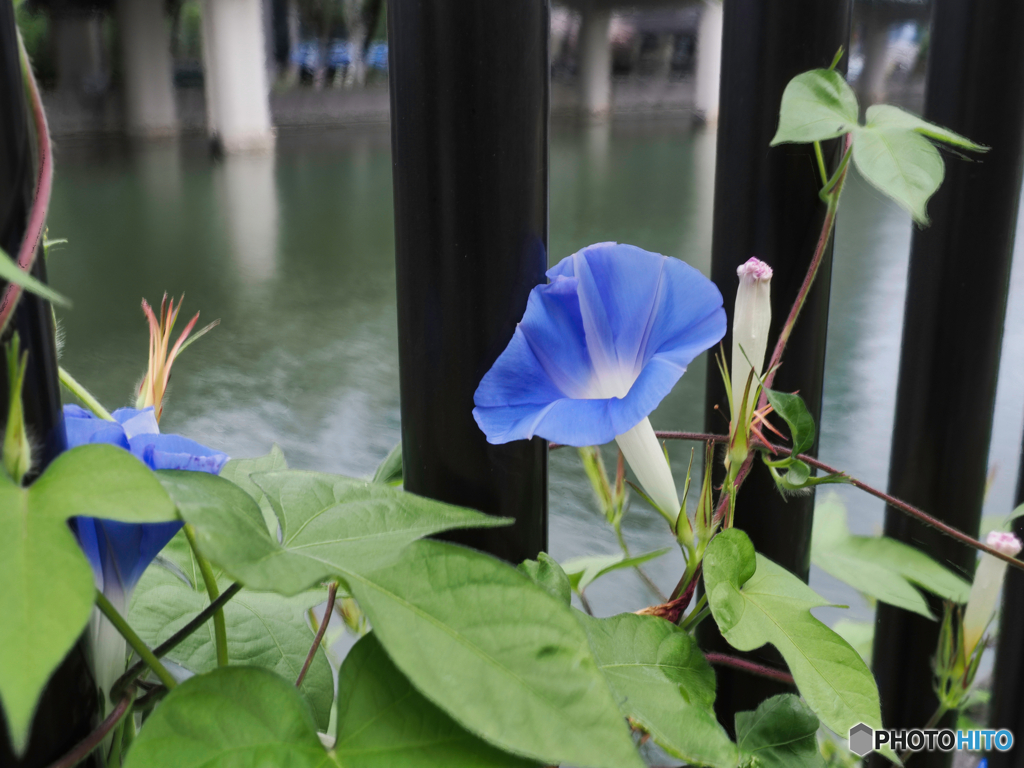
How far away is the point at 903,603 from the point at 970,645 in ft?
0.17

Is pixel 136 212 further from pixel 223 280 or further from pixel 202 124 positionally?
pixel 202 124

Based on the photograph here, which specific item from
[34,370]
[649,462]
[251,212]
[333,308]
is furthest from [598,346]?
[251,212]

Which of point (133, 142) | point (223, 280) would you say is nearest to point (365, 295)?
point (223, 280)

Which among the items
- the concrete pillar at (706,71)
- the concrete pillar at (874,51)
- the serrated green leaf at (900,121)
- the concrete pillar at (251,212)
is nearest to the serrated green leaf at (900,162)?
the serrated green leaf at (900,121)

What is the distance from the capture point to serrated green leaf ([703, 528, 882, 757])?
223mm

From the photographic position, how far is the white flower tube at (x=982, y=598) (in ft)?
1.31

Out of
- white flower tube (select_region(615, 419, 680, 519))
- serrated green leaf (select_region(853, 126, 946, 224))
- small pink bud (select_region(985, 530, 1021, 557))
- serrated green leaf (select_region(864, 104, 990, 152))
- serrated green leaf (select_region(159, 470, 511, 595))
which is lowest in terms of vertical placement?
small pink bud (select_region(985, 530, 1021, 557))

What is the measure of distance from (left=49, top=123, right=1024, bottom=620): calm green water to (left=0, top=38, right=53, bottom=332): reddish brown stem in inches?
14.2

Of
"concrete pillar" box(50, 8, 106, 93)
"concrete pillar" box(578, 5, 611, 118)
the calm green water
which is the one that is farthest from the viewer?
"concrete pillar" box(578, 5, 611, 118)

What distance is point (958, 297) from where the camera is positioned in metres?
0.38

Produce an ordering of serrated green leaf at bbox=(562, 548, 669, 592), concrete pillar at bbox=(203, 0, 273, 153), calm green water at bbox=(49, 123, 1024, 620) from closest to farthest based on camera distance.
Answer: serrated green leaf at bbox=(562, 548, 669, 592) < calm green water at bbox=(49, 123, 1024, 620) < concrete pillar at bbox=(203, 0, 273, 153)

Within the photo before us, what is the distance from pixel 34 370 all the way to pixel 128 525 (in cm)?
4

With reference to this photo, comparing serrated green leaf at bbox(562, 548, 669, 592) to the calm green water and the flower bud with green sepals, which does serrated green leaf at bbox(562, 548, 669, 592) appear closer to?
the flower bud with green sepals

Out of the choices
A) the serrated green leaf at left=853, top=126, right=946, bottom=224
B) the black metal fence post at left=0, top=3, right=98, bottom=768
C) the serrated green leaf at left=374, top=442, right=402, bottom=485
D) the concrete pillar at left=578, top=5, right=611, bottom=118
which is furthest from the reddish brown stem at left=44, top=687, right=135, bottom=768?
the concrete pillar at left=578, top=5, right=611, bottom=118
